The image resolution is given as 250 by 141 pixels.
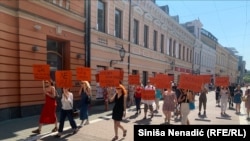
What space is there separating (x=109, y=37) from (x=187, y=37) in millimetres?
23843

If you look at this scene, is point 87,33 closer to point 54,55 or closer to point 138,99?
point 54,55

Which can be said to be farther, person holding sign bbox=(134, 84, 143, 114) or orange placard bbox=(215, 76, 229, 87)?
orange placard bbox=(215, 76, 229, 87)

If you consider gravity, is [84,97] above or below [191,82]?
below

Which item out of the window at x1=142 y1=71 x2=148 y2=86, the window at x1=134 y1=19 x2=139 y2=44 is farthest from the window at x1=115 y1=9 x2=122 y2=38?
the window at x1=142 y1=71 x2=148 y2=86

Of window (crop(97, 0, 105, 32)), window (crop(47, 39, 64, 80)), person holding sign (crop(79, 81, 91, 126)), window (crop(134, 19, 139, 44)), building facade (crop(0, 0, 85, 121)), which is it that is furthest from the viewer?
window (crop(134, 19, 139, 44))

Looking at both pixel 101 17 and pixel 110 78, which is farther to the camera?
pixel 101 17

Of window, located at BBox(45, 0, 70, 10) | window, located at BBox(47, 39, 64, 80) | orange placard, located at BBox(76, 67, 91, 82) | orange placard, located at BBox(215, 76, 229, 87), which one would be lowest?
orange placard, located at BBox(215, 76, 229, 87)

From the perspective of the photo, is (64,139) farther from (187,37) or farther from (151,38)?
(187,37)

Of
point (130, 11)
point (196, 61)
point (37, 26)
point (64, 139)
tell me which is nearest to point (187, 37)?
point (196, 61)

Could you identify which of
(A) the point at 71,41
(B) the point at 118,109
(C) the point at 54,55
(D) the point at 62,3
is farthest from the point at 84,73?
(D) the point at 62,3

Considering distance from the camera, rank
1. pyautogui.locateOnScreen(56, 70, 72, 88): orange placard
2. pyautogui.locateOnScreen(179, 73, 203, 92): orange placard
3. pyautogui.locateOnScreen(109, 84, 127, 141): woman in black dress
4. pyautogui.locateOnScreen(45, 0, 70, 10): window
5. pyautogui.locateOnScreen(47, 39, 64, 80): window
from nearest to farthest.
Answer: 1. pyautogui.locateOnScreen(109, 84, 127, 141): woman in black dress
2. pyautogui.locateOnScreen(56, 70, 72, 88): orange placard
3. pyautogui.locateOnScreen(179, 73, 203, 92): orange placard
4. pyautogui.locateOnScreen(45, 0, 70, 10): window
5. pyautogui.locateOnScreen(47, 39, 64, 80): window

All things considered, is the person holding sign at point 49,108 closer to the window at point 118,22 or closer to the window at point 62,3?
the window at point 62,3

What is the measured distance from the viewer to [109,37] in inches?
657

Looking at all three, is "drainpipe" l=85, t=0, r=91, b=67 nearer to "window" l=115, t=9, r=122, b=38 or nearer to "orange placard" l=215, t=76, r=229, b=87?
"window" l=115, t=9, r=122, b=38
